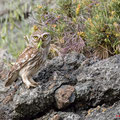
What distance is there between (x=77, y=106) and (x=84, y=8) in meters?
2.54

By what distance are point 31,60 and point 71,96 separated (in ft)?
3.18

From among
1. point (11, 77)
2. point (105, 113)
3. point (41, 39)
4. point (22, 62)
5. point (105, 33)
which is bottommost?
point (105, 113)

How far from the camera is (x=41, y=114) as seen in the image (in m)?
4.04

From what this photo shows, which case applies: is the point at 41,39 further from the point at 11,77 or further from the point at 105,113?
the point at 105,113

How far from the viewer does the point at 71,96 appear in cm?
385

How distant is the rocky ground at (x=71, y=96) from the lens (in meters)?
3.75

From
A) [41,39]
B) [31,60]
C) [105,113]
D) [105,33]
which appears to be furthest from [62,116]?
[105,33]

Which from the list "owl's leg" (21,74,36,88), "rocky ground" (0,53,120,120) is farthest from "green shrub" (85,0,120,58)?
"owl's leg" (21,74,36,88)

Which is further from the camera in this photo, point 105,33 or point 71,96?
point 105,33

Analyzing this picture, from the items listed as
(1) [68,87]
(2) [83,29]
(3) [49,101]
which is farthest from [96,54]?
(3) [49,101]

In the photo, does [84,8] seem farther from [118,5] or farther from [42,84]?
[42,84]

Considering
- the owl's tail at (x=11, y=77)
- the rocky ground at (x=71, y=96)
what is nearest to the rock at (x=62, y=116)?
the rocky ground at (x=71, y=96)

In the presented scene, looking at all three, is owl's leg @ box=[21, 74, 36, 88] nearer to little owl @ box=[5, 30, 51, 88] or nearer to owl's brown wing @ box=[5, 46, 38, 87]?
little owl @ box=[5, 30, 51, 88]

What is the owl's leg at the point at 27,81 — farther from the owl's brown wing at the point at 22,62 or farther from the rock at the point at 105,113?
the rock at the point at 105,113
